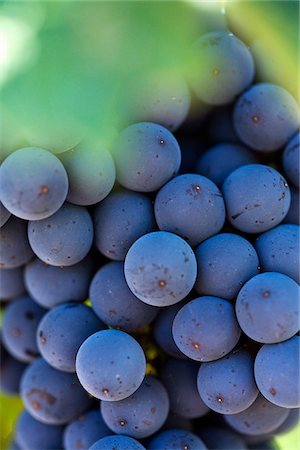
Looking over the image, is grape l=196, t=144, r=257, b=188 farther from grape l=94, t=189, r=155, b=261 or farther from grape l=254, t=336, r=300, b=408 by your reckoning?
grape l=254, t=336, r=300, b=408

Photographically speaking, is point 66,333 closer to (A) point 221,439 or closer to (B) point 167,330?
(B) point 167,330

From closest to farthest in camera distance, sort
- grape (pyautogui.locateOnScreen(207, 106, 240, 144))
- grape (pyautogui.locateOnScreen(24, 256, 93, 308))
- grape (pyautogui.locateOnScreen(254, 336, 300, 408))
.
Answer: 1. grape (pyautogui.locateOnScreen(254, 336, 300, 408))
2. grape (pyautogui.locateOnScreen(24, 256, 93, 308))
3. grape (pyautogui.locateOnScreen(207, 106, 240, 144))

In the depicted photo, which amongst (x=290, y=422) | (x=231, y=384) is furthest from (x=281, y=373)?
(x=290, y=422)

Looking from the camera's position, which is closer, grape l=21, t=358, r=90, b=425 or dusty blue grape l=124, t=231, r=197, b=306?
dusty blue grape l=124, t=231, r=197, b=306

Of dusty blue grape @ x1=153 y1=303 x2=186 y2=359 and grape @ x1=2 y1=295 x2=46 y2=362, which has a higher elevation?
dusty blue grape @ x1=153 y1=303 x2=186 y2=359

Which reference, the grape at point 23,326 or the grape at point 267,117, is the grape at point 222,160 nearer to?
the grape at point 267,117

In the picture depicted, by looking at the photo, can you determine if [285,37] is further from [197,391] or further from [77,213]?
[197,391]

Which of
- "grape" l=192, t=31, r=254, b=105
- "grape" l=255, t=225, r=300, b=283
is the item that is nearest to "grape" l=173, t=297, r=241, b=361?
"grape" l=255, t=225, r=300, b=283
